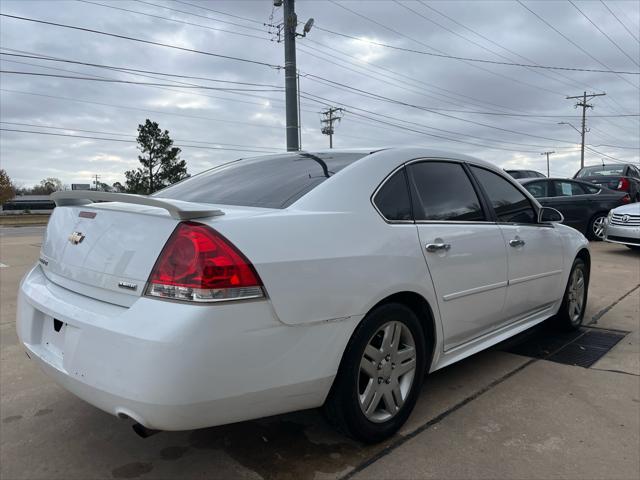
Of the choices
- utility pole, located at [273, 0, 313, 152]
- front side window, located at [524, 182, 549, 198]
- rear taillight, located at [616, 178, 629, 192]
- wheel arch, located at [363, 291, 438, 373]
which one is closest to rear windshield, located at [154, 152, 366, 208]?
wheel arch, located at [363, 291, 438, 373]

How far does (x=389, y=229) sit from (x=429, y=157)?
78cm

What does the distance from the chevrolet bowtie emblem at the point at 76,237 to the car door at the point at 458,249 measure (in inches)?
67.4

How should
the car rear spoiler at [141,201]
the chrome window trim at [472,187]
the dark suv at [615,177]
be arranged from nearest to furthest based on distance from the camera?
the car rear spoiler at [141,201] < the chrome window trim at [472,187] < the dark suv at [615,177]

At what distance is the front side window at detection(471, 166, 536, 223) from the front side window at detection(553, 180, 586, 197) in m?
8.36

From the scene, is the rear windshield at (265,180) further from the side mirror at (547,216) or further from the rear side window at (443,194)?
the side mirror at (547,216)

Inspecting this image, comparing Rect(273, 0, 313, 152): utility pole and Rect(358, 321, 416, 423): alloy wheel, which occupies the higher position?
Rect(273, 0, 313, 152): utility pole

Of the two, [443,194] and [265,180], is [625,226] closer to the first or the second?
[443,194]

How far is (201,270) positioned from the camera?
198cm

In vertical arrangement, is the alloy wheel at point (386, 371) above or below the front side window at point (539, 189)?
below

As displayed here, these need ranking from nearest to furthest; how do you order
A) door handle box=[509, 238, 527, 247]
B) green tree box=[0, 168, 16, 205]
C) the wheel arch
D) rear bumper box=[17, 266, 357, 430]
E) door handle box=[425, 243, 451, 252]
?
1. rear bumper box=[17, 266, 357, 430]
2. the wheel arch
3. door handle box=[425, 243, 451, 252]
4. door handle box=[509, 238, 527, 247]
5. green tree box=[0, 168, 16, 205]

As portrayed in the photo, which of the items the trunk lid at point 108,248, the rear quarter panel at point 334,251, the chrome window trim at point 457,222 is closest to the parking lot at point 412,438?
the rear quarter panel at point 334,251

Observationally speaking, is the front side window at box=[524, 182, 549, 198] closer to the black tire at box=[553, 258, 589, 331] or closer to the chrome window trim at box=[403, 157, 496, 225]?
the black tire at box=[553, 258, 589, 331]

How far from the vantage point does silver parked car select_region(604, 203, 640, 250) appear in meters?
9.12

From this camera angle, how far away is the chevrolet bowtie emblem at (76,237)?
246 cm
